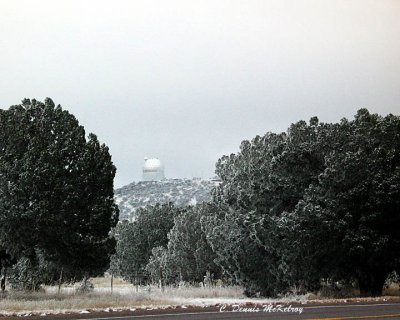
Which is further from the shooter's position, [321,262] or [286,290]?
[286,290]

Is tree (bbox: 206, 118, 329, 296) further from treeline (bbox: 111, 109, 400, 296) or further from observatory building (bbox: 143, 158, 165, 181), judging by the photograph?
observatory building (bbox: 143, 158, 165, 181)

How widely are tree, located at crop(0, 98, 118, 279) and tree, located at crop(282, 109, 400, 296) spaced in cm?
1020

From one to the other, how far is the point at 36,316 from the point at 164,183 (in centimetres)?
15320

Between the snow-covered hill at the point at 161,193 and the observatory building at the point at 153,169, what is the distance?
2500 millimetres

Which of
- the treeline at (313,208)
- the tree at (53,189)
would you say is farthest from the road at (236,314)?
the tree at (53,189)

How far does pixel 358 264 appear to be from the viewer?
2950 centimetres

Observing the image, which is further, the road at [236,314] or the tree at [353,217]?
the tree at [353,217]

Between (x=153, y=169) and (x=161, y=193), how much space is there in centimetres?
724

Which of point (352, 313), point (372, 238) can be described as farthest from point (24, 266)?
point (352, 313)

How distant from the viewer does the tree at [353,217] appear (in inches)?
1106

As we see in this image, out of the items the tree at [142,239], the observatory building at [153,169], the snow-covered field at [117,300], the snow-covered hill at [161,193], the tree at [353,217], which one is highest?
the observatory building at [153,169]

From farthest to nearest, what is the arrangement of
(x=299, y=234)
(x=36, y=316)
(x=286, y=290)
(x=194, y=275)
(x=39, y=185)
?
(x=194, y=275)
(x=286, y=290)
(x=299, y=234)
(x=39, y=185)
(x=36, y=316)

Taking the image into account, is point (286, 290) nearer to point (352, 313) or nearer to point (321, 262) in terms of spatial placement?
point (321, 262)

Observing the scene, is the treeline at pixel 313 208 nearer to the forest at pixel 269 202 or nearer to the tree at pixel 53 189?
the forest at pixel 269 202
